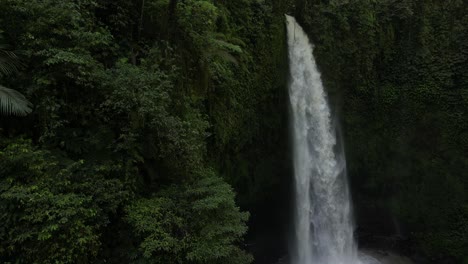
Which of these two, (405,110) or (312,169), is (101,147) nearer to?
(312,169)

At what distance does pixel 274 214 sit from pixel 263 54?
5766mm

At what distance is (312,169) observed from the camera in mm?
11703

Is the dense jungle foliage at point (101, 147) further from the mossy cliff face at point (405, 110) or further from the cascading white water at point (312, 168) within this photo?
the mossy cliff face at point (405, 110)

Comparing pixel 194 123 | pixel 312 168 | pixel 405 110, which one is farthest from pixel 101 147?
pixel 405 110

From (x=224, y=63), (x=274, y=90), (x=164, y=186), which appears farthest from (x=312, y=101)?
(x=164, y=186)

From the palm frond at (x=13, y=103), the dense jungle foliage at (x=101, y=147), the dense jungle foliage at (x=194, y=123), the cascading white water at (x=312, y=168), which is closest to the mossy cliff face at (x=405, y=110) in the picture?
the dense jungle foliage at (x=194, y=123)

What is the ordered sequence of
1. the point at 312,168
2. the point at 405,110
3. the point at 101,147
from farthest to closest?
1. the point at 405,110
2. the point at 312,168
3. the point at 101,147

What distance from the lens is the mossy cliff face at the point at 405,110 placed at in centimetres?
1305

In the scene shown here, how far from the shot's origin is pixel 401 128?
45.4ft

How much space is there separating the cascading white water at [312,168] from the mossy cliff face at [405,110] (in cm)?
120

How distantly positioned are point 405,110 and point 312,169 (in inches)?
211

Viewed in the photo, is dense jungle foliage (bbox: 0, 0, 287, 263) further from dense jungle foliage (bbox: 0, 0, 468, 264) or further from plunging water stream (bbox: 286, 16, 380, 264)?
plunging water stream (bbox: 286, 16, 380, 264)

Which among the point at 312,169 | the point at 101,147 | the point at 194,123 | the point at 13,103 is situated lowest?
the point at 312,169

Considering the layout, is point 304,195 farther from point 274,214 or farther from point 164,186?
point 164,186
